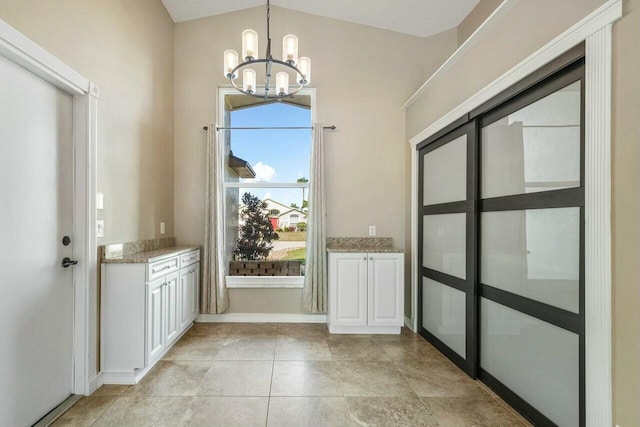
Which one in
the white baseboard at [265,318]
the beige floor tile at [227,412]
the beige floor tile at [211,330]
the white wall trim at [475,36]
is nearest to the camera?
the beige floor tile at [227,412]

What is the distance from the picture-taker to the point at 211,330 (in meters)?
3.50

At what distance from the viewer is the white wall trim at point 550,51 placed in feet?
4.56

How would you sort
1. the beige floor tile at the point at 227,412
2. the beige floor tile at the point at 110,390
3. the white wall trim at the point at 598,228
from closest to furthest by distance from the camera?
the white wall trim at the point at 598,228, the beige floor tile at the point at 227,412, the beige floor tile at the point at 110,390

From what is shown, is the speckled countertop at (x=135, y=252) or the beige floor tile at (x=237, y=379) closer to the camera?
the beige floor tile at (x=237, y=379)

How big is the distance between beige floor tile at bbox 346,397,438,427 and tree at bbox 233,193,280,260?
2.18 metres

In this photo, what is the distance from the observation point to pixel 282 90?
8.35 ft

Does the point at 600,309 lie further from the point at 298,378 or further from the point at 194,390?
the point at 194,390

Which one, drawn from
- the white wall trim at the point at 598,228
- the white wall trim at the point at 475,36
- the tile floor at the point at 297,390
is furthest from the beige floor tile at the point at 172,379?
the white wall trim at the point at 475,36

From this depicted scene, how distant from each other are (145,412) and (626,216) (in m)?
2.87

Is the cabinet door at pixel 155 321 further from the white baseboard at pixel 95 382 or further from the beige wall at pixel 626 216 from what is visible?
the beige wall at pixel 626 216

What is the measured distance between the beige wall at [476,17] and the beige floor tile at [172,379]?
4.28 metres

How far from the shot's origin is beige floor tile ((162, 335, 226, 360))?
9.30ft

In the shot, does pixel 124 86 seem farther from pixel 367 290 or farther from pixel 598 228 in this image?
pixel 598 228

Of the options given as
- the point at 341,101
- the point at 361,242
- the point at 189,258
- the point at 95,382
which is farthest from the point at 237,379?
the point at 341,101
